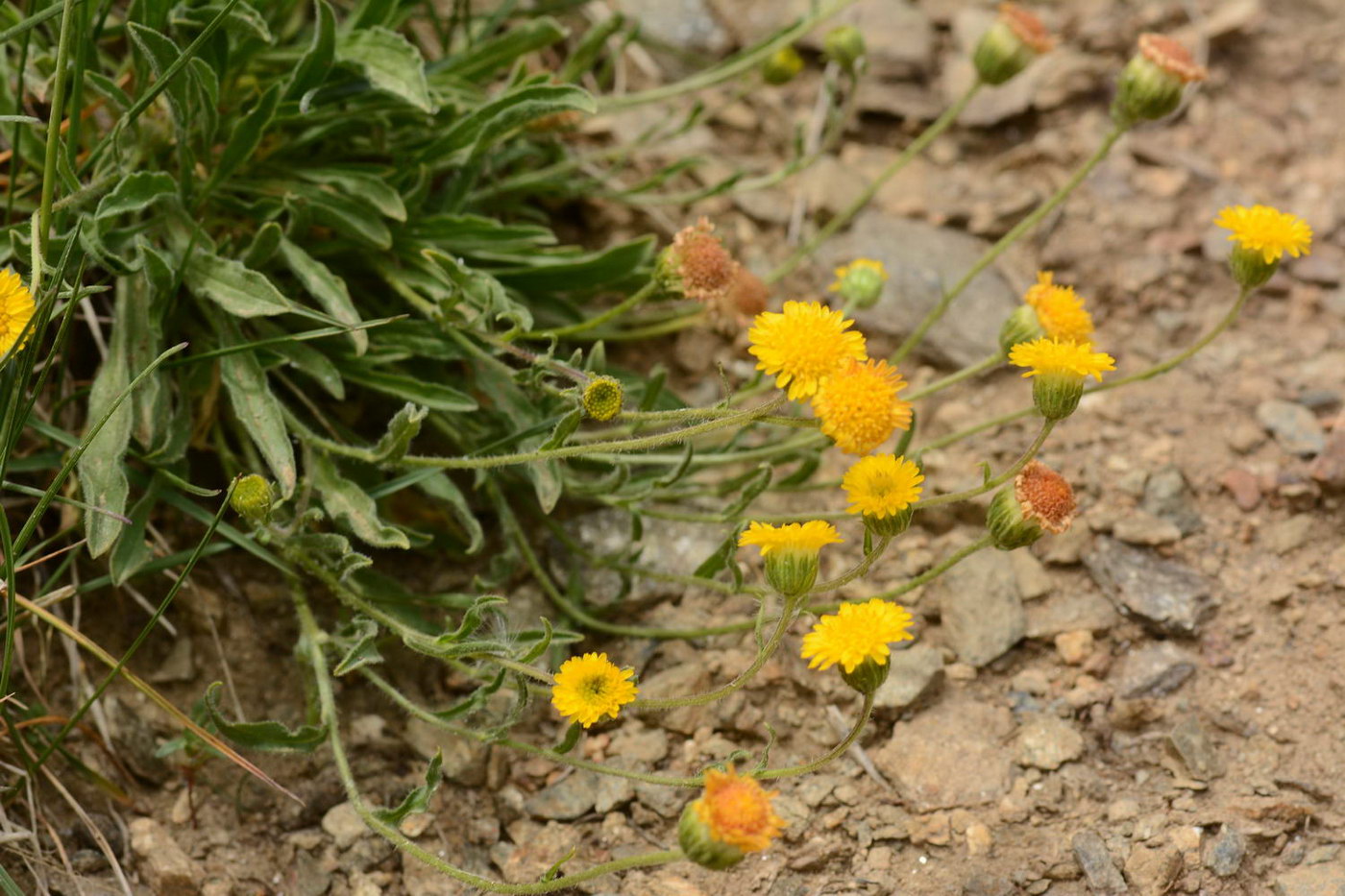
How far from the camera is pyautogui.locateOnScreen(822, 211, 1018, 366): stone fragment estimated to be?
3594 mm

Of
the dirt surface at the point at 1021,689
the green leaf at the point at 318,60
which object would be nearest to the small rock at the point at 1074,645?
the dirt surface at the point at 1021,689

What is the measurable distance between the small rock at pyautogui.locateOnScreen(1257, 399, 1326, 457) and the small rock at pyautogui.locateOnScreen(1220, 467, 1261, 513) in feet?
0.47

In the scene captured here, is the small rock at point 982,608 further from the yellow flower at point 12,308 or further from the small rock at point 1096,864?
the yellow flower at point 12,308

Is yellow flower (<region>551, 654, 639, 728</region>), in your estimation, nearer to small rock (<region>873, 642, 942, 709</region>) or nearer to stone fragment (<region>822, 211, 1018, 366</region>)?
small rock (<region>873, 642, 942, 709</region>)

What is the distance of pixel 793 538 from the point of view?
2.20m

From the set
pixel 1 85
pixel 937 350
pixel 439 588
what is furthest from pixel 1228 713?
pixel 1 85

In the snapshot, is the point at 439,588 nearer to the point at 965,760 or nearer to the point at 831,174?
the point at 965,760

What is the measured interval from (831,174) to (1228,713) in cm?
195

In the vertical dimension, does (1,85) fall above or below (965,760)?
above

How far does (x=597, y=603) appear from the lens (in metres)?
3.03

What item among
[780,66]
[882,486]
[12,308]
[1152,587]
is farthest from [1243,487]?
[12,308]

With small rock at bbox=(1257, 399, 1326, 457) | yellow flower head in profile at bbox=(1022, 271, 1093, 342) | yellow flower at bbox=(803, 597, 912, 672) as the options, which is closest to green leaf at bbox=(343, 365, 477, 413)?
yellow flower at bbox=(803, 597, 912, 672)

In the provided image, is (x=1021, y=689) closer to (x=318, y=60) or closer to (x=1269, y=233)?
(x=1269, y=233)

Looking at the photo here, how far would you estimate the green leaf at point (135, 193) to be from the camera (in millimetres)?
2549
